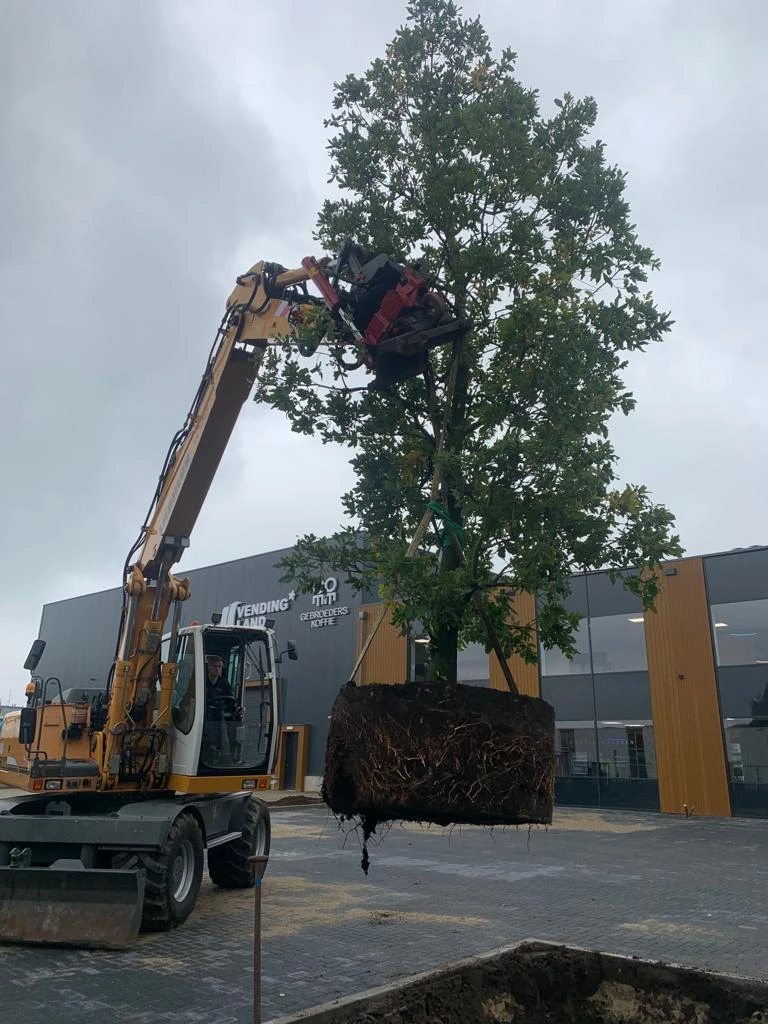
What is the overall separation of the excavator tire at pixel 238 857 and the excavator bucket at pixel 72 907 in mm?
3099

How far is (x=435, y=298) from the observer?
5.18m

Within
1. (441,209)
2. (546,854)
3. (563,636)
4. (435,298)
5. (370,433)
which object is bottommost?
(546,854)

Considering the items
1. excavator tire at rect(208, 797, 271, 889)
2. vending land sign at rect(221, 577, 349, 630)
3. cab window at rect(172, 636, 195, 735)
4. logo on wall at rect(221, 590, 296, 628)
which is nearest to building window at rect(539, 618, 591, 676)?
vending land sign at rect(221, 577, 349, 630)

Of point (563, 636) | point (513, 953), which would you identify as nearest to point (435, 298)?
point (563, 636)

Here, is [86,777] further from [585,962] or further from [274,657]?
[585,962]

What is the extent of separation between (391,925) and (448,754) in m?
5.40

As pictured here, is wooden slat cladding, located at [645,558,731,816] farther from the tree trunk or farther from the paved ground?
the tree trunk

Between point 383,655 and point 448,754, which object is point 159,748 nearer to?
point 448,754

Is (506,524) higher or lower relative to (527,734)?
higher

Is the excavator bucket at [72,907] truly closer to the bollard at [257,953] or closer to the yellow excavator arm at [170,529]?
the yellow excavator arm at [170,529]

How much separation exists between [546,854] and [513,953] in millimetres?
10556

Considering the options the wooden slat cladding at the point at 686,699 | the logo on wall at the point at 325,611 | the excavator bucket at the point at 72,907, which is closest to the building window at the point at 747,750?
the wooden slat cladding at the point at 686,699

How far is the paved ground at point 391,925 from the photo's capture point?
595 cm

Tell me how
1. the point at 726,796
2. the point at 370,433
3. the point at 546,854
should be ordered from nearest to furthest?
the point at 370,433 → the point at 546,854 → the point at 726,796
